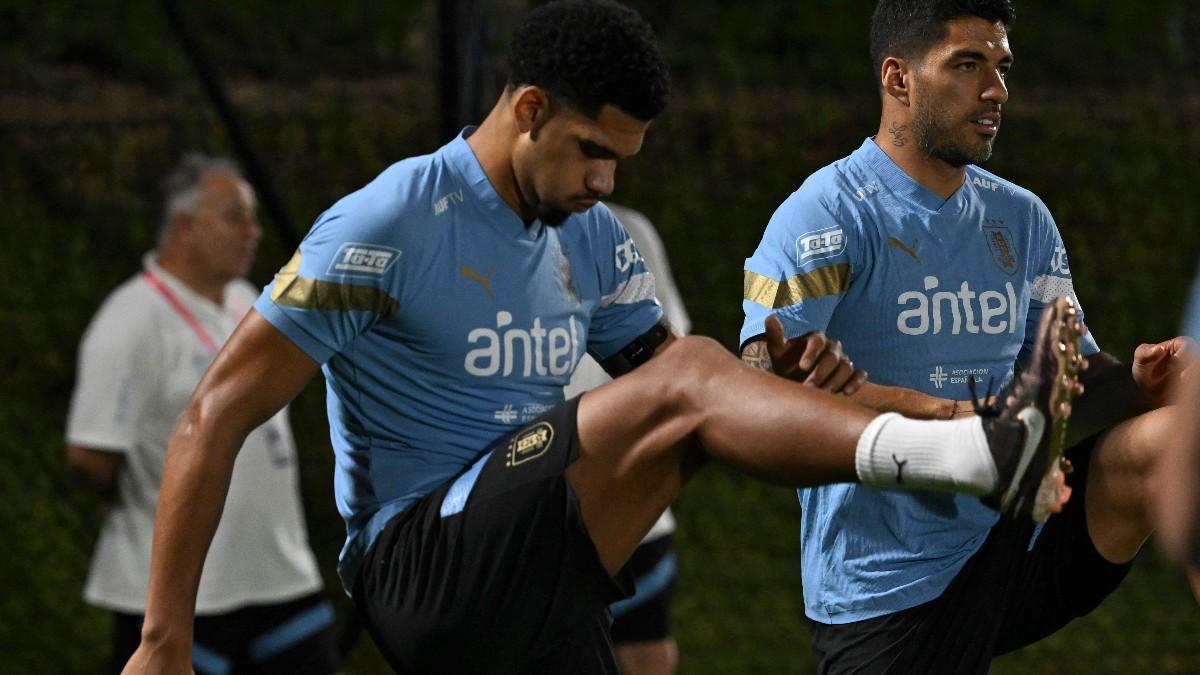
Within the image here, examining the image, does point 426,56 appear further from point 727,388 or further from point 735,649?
point 727,388

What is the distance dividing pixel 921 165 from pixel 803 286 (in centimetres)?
33

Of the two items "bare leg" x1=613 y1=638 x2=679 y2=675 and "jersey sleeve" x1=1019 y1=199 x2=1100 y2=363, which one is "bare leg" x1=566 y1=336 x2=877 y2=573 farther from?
"bare leg" x1=613 y1=638 x2=679 y2=675

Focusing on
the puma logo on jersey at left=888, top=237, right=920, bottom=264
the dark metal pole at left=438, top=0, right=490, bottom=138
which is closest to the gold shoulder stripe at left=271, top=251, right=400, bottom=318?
the puma logo on jersey at left=888, top=237, right=920, bottom=264

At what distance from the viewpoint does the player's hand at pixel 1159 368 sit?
9.30 ft

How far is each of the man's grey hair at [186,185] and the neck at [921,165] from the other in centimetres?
210

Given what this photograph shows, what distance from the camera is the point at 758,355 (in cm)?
276

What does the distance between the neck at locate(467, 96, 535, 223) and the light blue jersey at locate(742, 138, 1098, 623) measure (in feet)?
1.30

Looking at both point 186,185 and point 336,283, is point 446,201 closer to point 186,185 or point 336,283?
point 336,283

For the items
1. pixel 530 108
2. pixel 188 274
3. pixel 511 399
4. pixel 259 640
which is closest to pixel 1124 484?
pixel 511 399

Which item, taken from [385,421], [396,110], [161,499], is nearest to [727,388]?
[385,421]

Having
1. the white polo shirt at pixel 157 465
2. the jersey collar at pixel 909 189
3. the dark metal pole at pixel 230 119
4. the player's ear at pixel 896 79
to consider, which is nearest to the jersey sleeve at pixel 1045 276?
the jersey collar at pixel 909 189

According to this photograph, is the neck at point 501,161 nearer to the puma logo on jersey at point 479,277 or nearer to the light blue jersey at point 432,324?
the light blue jersey at point 432,324

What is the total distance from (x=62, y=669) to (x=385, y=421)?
9.94 ft

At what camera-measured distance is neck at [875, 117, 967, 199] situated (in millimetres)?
2918
